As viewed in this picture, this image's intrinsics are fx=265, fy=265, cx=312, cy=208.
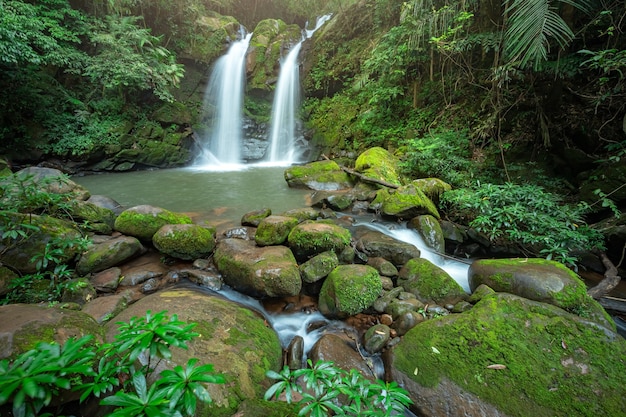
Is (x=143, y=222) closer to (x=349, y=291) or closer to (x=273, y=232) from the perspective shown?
(x=273, y=232)

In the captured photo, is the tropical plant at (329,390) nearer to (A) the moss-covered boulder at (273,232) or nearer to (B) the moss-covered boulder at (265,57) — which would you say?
(A) the moss-covered boulder at (273,232)

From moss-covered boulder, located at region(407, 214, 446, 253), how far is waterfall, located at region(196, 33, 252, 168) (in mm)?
10216

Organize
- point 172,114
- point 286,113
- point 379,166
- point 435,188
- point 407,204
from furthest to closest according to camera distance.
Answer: point 286,113, point 172,114, point 379,166, point 435,188, point 407,204

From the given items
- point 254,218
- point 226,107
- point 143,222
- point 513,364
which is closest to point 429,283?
point 513,364

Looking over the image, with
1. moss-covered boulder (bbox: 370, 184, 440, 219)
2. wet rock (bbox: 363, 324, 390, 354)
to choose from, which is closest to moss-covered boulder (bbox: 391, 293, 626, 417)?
wet rock (bbox: 363, 324, 390, 354)

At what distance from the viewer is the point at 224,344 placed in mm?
2201

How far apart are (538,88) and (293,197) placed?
5.92 m

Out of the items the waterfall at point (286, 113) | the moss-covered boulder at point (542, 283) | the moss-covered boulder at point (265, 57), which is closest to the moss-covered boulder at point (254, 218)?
the moss-covered boulder at point (542, 283)

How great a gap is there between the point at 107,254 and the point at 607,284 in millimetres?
6275

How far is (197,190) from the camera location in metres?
7.71

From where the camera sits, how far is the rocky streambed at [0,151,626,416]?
1.96 metres

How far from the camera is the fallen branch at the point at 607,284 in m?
3.15

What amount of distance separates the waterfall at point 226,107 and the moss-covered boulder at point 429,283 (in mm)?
11091

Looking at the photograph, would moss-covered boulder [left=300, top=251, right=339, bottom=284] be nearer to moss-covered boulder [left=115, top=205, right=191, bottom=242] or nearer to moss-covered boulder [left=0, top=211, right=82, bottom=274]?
moss-covered boulder [left=115, top=205, right=191, bottom=242]
